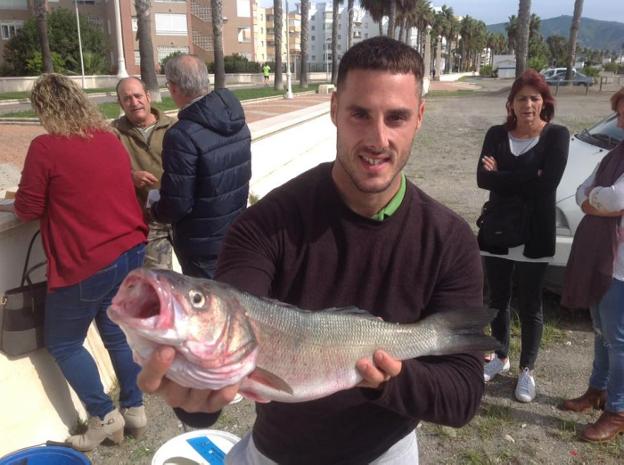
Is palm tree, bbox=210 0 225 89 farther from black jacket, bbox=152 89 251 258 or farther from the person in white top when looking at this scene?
the person in white top

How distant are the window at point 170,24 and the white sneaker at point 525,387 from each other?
7599 cm

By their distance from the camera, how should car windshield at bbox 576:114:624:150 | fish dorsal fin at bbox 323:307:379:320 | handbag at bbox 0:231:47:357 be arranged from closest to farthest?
fish dorsal fin at bbox 323:307:379:320 < handbag at bbox 0:231:47:357 < car windshield at bbox 576:114:624:150

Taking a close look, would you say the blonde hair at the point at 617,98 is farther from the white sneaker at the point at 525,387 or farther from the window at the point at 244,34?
the window at the point at 244,34

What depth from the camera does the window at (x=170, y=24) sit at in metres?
72.1

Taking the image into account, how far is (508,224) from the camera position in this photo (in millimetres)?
4223

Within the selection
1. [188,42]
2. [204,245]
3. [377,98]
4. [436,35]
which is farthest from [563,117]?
[436,35]

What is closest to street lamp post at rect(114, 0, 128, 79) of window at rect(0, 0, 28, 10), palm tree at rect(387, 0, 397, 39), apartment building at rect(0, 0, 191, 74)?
apartment building at rect(0, 0, 191, 74)

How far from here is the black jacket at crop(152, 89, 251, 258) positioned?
13.2ft

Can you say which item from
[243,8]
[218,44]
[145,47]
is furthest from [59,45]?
[243,8]

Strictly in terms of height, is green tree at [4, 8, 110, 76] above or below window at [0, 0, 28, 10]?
below

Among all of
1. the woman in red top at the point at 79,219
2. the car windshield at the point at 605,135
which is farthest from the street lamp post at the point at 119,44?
the woman in red top at the point at 79,219

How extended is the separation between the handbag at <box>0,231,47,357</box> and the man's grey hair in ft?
5.95

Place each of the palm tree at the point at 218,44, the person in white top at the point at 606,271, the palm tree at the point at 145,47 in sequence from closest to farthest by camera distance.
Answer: the person in white top at the point at 606,271 < the palm tree at the point at 145,47 < the palm tree at the point at 218,44

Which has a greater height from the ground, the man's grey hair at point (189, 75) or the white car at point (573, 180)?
the man's grey hair at point (189, 75)
